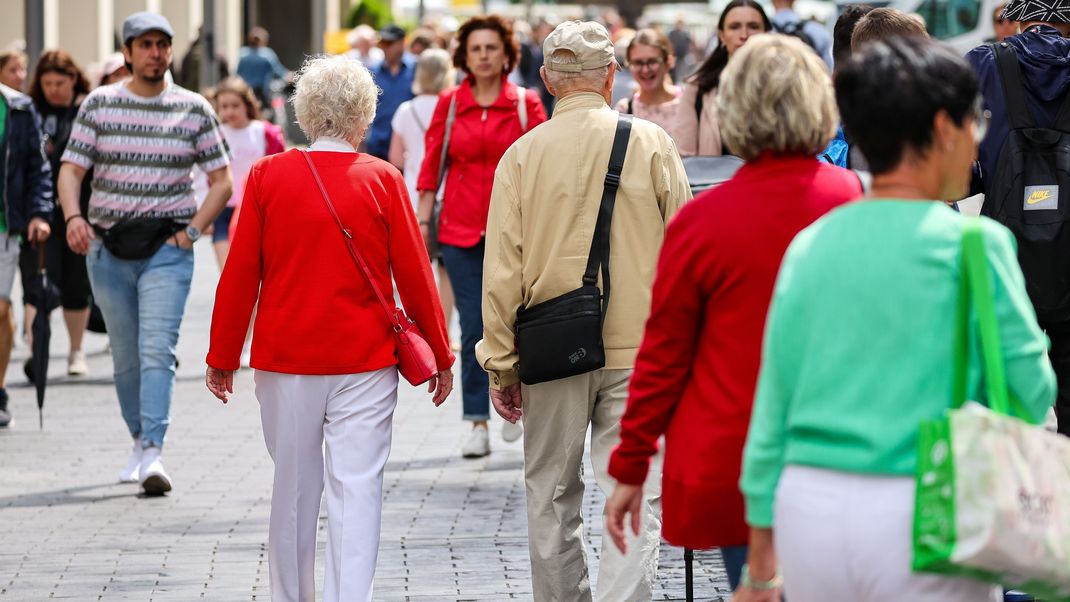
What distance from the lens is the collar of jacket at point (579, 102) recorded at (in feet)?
17.3

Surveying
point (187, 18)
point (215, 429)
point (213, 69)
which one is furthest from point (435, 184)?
point (187, 18)

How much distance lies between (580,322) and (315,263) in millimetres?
852

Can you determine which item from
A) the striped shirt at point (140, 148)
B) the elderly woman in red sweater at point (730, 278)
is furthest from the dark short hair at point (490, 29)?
the elderly woman in red sweater at point (730, 278)

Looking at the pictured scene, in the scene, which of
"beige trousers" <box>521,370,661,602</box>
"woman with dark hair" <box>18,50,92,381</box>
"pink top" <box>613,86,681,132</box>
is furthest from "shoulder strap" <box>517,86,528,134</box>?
"beige trousers" <box>521,370,661,602</box>

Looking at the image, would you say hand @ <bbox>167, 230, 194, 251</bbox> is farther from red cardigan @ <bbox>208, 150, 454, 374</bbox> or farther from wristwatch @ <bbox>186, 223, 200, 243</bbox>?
red cardigan @ <bbox>208, 150, 454, 374</bbox>

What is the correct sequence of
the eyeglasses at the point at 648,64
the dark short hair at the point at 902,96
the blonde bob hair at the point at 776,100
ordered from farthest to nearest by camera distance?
the eyeglasses at the point at 648,64, the blonde bob hair at the point at 776,100, the dark short hair at the point at 902,96

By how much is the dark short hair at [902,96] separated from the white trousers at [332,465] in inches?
104

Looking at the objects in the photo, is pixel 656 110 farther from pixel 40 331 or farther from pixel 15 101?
pixel 15 101

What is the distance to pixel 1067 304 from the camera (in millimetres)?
5645

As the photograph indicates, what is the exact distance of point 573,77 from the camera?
531cm

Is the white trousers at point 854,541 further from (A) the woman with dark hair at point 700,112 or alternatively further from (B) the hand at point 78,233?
(B) the hand at point 78,233

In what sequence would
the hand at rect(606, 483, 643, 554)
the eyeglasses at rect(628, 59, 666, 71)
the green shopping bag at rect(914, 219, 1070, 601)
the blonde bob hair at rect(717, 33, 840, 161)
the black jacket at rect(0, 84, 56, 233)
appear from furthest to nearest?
1. the black jacket at rect(0, 84, 56, 233)
2. the eyeglasses at rect(628, 59, 666, 71)
3. the hand at rect(606, 483, 643, 554)
4. the blonde bob hair at rect(717, 33, 840, 161)
5. the green shopping bag at rect(914, 219, 1070, 601)

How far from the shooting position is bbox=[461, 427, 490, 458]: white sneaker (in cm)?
886

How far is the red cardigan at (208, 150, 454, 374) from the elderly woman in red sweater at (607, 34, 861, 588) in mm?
1991
